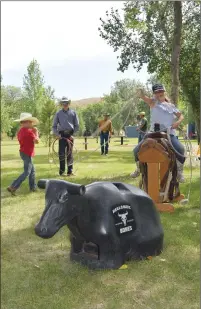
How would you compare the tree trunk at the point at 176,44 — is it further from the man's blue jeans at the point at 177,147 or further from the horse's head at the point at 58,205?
the horse's head at the point at 58,205

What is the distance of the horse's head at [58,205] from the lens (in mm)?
3031

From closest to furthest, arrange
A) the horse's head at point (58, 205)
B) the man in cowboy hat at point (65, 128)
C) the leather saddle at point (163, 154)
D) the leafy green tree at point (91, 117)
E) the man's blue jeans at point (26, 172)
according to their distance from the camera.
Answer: the horse's head at point (58, 205)
the leather saddle at point (163, 154)
the man's blue jeans at point (26, 172)
the man in cowboy hat at point (65, 128)
the leafy green tree at point (91, 117)

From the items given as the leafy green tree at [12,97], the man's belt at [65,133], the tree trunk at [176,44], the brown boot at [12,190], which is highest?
the tree trunk at [176,44]

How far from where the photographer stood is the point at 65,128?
8.12 metres

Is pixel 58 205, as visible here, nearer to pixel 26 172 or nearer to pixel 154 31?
pixel 26 172

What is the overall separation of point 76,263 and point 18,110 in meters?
2.42

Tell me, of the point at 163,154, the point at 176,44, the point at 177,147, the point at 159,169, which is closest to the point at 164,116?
the point at 177,147

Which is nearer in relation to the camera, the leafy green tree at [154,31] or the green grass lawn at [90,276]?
the green grass lawn at [90,276]

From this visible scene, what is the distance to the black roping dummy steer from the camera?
3113 mm

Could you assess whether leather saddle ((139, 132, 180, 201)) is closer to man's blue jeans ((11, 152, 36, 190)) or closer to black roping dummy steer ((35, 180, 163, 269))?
black roping dummy steer ((35, 180, 163, 269))

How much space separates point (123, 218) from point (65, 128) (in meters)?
4.91

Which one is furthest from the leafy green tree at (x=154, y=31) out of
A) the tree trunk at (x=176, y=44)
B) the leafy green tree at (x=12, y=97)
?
the leafy green tree at (x=12, y=97)

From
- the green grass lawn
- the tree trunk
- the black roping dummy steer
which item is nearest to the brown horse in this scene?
the green grass lawn

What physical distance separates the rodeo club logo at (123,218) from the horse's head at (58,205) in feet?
1.29
